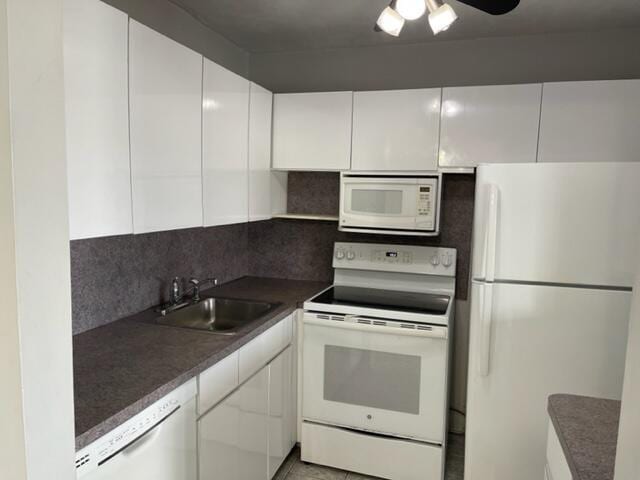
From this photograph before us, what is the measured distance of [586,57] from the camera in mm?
2555

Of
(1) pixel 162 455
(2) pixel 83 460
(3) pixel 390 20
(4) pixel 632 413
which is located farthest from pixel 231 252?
(4) pixel 632 413

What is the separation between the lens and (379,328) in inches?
90.7

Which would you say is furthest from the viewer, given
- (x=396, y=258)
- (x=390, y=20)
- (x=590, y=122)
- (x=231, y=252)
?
(x=231, y=252)

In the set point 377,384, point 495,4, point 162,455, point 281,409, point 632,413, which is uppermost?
point 495,4

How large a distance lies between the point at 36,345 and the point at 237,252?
2306 mm

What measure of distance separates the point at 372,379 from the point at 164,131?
5.12 ft

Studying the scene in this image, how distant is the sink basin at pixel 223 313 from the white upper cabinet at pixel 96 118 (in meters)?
0.97

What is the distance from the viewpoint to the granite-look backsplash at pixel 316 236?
281 centimetres

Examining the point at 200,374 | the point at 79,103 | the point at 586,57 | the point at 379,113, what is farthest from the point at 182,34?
the point at 586,57

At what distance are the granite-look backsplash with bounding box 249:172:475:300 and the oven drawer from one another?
0.95 m

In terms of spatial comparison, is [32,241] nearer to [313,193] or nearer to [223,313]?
[223,313]

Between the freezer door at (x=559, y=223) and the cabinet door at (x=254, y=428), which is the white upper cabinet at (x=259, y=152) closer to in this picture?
the cabinet door at (x=254, y=428)

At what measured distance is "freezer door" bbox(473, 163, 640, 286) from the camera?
5.98 ft

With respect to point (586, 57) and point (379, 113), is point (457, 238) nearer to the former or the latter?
point (379, 113)
